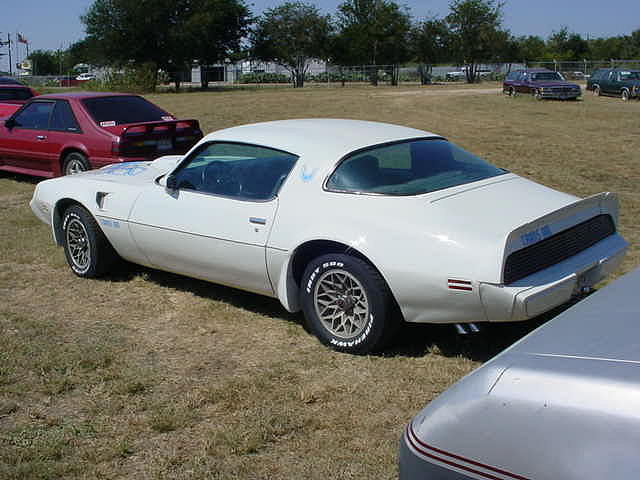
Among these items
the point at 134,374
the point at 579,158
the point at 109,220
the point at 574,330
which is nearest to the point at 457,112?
the point at 579,158

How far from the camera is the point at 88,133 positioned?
33.2 feet

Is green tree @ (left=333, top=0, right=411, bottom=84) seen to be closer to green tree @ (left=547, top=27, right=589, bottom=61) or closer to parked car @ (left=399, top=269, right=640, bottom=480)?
green tree @ (left=547, top=27, right=589, bottom=61)

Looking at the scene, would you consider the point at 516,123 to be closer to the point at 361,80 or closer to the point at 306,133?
the point at 306,133

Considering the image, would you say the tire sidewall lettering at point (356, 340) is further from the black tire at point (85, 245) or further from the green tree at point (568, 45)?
the green tree at point (568, 45)

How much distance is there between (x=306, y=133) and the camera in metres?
5.32

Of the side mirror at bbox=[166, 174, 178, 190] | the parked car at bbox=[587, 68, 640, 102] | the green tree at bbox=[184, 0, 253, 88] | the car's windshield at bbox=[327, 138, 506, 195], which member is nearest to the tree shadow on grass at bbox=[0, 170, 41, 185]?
the side mirror at bbox=[166, 174, 178, 190]

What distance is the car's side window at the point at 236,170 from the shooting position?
509 centimetres

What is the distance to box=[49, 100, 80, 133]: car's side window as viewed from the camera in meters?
10.4

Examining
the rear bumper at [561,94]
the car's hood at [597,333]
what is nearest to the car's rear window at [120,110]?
the car's hood at [597,333]

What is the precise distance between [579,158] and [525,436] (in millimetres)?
11840

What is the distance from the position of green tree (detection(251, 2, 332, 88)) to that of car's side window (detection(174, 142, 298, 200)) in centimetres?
5993

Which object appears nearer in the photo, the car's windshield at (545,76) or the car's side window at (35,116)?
the car's side window at (35,116)

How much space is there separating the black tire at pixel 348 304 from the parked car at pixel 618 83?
27267 millimetres

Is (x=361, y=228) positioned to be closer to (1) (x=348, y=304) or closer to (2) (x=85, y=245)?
(1) (x=348, y=304)
